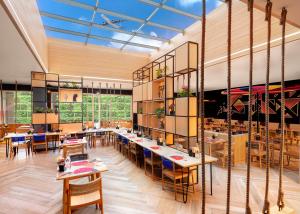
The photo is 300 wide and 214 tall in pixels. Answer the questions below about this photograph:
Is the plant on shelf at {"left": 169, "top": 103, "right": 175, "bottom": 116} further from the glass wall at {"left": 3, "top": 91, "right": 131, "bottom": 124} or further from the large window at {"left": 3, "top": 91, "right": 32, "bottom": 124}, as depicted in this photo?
the large window at {"left": 3, "top": 91, "right": 32, "bottom": 124}

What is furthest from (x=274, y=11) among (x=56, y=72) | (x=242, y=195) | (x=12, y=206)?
(x=56, y=72)

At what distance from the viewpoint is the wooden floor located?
10.8 feet

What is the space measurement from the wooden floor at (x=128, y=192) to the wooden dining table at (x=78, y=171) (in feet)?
2.29

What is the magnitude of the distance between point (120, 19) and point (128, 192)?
18.1 ft

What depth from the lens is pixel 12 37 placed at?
141 inches

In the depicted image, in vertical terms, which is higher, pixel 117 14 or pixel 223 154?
pixel 117 14

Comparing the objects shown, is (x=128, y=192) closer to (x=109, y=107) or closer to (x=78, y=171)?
(x=78, y=171)

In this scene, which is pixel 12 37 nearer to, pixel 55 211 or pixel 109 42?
pixel 55 211

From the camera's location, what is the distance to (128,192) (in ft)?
12.9

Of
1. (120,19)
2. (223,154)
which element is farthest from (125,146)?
(120,19)

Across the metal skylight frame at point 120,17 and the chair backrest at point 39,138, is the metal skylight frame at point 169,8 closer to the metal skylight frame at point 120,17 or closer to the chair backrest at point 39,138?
the metal skylight frame at point 120,17

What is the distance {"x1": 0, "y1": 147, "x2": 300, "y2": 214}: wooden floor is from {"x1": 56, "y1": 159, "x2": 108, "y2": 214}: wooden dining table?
70cm

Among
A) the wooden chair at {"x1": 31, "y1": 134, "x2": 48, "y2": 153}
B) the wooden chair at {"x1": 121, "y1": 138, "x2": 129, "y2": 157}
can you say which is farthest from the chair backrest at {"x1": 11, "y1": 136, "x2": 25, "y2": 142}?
the wooden chair at {"x1": 121, "y1": 138, "x2": 129, "y2": 157}

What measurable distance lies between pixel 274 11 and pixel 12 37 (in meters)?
4.52
